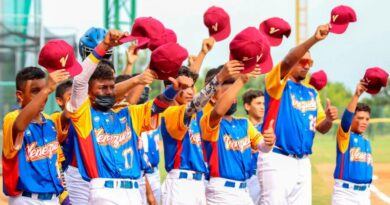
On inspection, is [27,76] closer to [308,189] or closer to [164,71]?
[164,71]

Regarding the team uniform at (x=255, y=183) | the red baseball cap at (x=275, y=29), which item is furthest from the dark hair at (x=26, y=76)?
the team uniform at (x=255, y=183)

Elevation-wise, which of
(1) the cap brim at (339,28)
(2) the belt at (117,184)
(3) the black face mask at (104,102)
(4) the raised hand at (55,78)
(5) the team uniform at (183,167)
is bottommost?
(5) the team uniform at (183,167)

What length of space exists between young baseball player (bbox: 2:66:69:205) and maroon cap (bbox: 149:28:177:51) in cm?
81

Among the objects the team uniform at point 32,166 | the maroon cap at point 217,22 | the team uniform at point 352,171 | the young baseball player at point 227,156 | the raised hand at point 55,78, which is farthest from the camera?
the team uniform at point 352,171

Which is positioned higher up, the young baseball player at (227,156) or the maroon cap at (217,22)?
the maroon cap at (217,22)

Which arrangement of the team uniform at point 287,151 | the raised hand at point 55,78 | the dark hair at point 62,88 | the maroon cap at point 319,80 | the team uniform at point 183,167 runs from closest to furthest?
1. the raised hand at point 55,78
2. the team uniform at point 183,167
3. the dark hair at point 62,88
4. the team uniform at point 287,151
5. the maroon cap at point 319,80

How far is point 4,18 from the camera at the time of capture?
822 inches

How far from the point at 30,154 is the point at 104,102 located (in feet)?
2.16

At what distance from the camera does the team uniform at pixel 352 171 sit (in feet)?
32.2

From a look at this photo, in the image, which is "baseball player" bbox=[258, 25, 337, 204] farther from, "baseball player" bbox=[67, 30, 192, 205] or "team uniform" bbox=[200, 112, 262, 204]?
"baseball player" bbox=[67, 30, 192, 205]

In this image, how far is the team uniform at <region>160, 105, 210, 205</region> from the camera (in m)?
7.88

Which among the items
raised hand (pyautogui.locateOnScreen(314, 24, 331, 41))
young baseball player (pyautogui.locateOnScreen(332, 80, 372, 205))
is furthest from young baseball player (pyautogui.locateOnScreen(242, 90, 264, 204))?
raised hand (pyautogui.locateOnScreen(314, 24, 331, 41))

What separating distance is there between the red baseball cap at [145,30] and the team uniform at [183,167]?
3.95 ft

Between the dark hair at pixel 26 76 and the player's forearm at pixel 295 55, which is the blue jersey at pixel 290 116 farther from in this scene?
the dark hair at pixel 26 76
